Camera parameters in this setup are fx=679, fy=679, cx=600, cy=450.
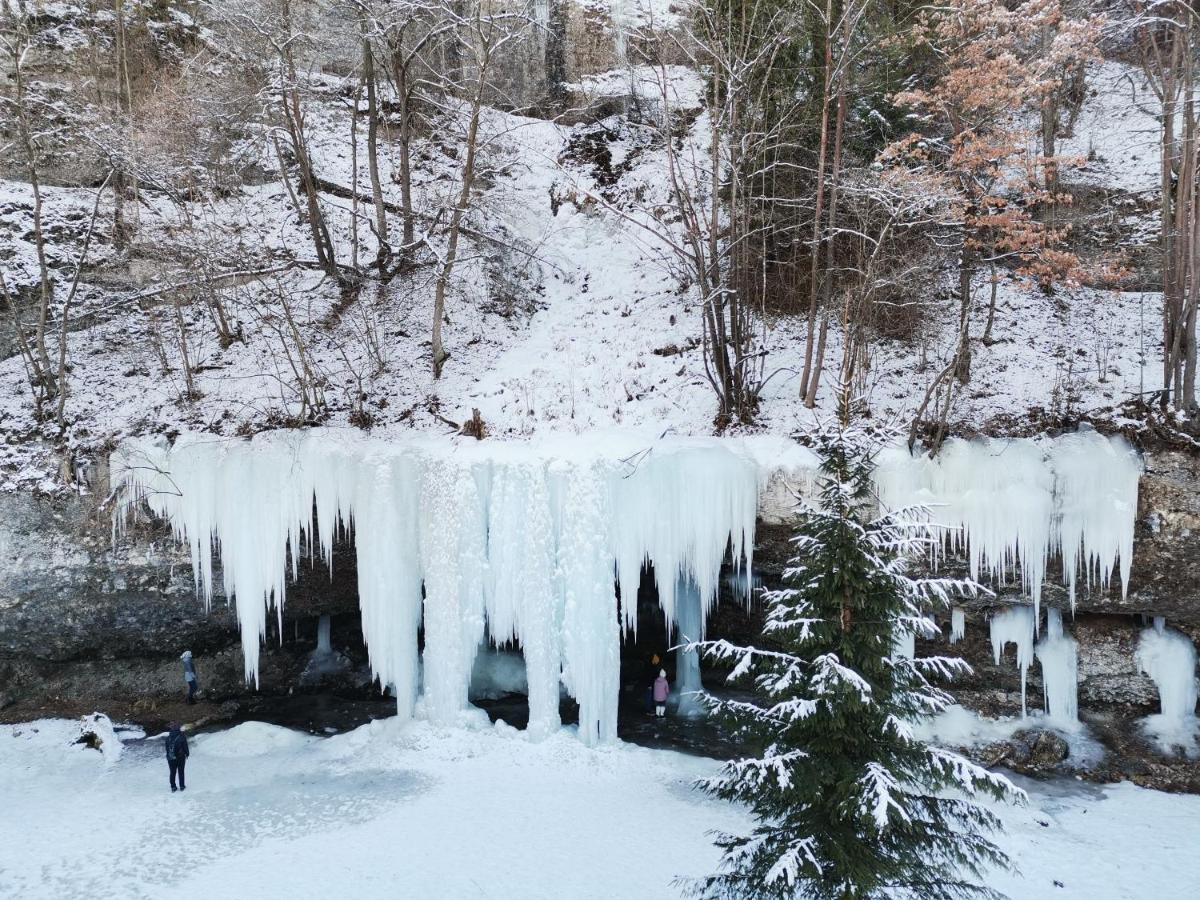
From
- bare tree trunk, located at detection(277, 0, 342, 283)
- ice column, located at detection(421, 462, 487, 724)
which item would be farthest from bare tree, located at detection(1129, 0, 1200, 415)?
bare tree trunk, located at detection(277, 0, 342, 283)

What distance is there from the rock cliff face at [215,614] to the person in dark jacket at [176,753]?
2.43 meters

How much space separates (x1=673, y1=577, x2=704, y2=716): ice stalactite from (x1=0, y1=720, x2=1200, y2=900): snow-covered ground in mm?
1736

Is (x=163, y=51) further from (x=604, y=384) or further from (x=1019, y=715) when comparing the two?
(x=1019, y=715)

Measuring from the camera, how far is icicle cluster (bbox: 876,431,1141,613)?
345 inches

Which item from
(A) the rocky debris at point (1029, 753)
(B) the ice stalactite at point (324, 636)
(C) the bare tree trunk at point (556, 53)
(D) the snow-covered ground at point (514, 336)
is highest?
(C) the bare tree trunk at point (556, 53)

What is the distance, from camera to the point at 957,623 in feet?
32.1

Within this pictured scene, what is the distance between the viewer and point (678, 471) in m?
9.62

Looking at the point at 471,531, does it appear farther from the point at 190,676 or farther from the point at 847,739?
the point at 847,739

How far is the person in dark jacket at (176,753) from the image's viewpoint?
8.60 meters

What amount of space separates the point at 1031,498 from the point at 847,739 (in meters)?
6.24

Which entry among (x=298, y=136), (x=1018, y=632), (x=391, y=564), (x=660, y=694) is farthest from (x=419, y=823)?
Result: (x=298, y=136)

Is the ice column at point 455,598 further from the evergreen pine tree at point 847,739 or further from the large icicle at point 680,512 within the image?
the evergreen pine tree at point 847,739

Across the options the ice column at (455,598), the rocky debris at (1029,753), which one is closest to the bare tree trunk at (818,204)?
the ice column at (455,598)

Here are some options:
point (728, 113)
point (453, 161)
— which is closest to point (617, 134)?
point (453, 161)
